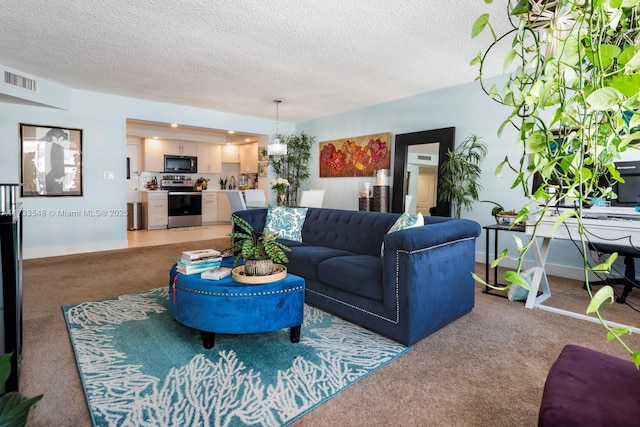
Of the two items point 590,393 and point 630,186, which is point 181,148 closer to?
point 630,186

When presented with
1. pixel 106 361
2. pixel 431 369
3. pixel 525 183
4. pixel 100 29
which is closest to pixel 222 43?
pixel 100 29

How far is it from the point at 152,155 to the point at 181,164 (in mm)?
668

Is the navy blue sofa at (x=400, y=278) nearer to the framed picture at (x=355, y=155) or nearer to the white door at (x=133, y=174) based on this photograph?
the framed picture at (x=355, y=155)

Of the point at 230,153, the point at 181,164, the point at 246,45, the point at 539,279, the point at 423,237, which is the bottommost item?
the point at 539,279

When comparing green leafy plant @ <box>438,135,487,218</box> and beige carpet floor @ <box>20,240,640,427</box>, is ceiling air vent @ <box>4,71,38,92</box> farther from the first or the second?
green leafy plant @ <box>438,135,487,218</box>

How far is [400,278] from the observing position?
7.45ft

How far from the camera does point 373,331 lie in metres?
2.54

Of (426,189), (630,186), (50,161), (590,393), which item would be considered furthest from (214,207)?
(590,393)

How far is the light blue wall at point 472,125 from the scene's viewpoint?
13.9 feet

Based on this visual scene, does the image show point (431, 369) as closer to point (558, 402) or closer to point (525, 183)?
point (558, 402)

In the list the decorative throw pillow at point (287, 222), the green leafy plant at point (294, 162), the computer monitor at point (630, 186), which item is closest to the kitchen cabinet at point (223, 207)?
the green leafy plant at point (294, 162)

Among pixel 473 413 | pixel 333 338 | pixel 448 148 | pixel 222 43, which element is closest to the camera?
pixel 473 413

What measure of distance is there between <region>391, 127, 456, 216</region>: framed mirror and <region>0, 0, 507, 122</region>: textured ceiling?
69 centimetres

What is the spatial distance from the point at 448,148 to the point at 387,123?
4.25 feet
